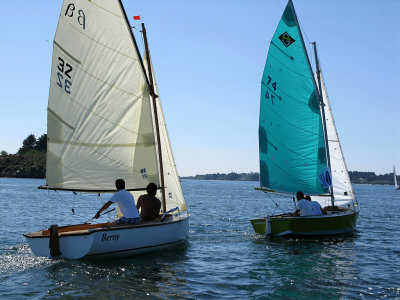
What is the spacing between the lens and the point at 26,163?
16125 cm

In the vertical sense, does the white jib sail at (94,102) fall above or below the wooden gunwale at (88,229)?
above

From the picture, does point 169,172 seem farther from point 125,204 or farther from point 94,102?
point 125,204

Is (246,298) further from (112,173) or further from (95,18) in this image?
(95,18)

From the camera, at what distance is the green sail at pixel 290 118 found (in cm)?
2233

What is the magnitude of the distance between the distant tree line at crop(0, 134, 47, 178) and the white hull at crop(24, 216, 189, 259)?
141723 millimetres

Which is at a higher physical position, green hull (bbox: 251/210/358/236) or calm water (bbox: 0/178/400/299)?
green hull (bbox: 251/210/358/236)

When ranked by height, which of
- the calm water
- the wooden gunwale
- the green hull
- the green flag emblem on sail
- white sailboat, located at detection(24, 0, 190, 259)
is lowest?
the calm water

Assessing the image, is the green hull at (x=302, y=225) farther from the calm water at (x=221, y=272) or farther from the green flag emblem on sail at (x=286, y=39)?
the green flag emblem on sail at (x=286, y=39)

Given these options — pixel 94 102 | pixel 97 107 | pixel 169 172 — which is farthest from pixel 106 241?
pixel 169 172

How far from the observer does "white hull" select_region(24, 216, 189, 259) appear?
43.4ft

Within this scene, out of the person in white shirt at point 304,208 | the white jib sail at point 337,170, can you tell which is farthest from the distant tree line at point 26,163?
the person in white shirt at point 304,208

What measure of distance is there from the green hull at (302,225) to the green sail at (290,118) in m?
2.15

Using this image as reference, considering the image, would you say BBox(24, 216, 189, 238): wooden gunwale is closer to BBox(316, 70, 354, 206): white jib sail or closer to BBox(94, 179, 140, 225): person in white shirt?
BBox(94, 179, 140, 225): person in white shirt

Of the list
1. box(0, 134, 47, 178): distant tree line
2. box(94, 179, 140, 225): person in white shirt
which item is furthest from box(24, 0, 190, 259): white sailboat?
box(0, 134, 47, 178): distant tree line
